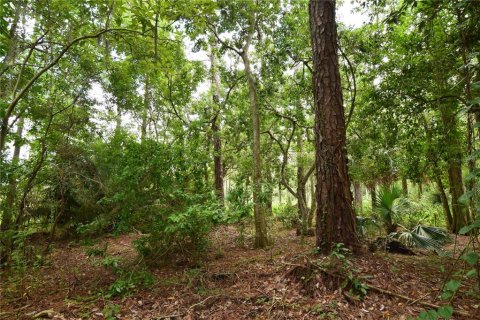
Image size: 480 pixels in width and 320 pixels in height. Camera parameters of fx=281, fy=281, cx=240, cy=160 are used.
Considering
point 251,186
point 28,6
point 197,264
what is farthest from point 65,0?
point 197,264

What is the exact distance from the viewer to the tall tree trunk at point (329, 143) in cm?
445

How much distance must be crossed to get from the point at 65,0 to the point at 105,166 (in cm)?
459

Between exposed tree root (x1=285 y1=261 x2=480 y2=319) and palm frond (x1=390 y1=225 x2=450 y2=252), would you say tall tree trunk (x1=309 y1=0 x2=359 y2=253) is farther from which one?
palm frond (x1=390 y1=225 x2=450 y2=252)

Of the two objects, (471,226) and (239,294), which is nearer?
(471,226)

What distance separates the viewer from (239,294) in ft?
13.6

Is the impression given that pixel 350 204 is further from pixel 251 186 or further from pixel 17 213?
pixel 17 213

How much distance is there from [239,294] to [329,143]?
2.73 m

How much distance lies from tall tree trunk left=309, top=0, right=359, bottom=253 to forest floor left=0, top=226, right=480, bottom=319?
450 millimetres

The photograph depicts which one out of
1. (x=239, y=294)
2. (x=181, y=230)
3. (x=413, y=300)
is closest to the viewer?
(x=413, y=300)

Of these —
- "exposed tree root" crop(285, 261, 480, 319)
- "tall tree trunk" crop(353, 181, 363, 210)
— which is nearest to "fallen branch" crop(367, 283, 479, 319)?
"exposed tree root" crop(285, 261, 480, 319)

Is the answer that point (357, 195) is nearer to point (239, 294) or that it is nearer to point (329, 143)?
point (329, 143)

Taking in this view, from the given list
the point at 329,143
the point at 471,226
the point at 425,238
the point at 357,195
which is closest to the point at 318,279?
the point at 329,143

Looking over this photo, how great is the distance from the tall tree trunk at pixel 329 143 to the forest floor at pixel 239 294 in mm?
450

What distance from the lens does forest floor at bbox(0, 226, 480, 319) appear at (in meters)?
3.46
